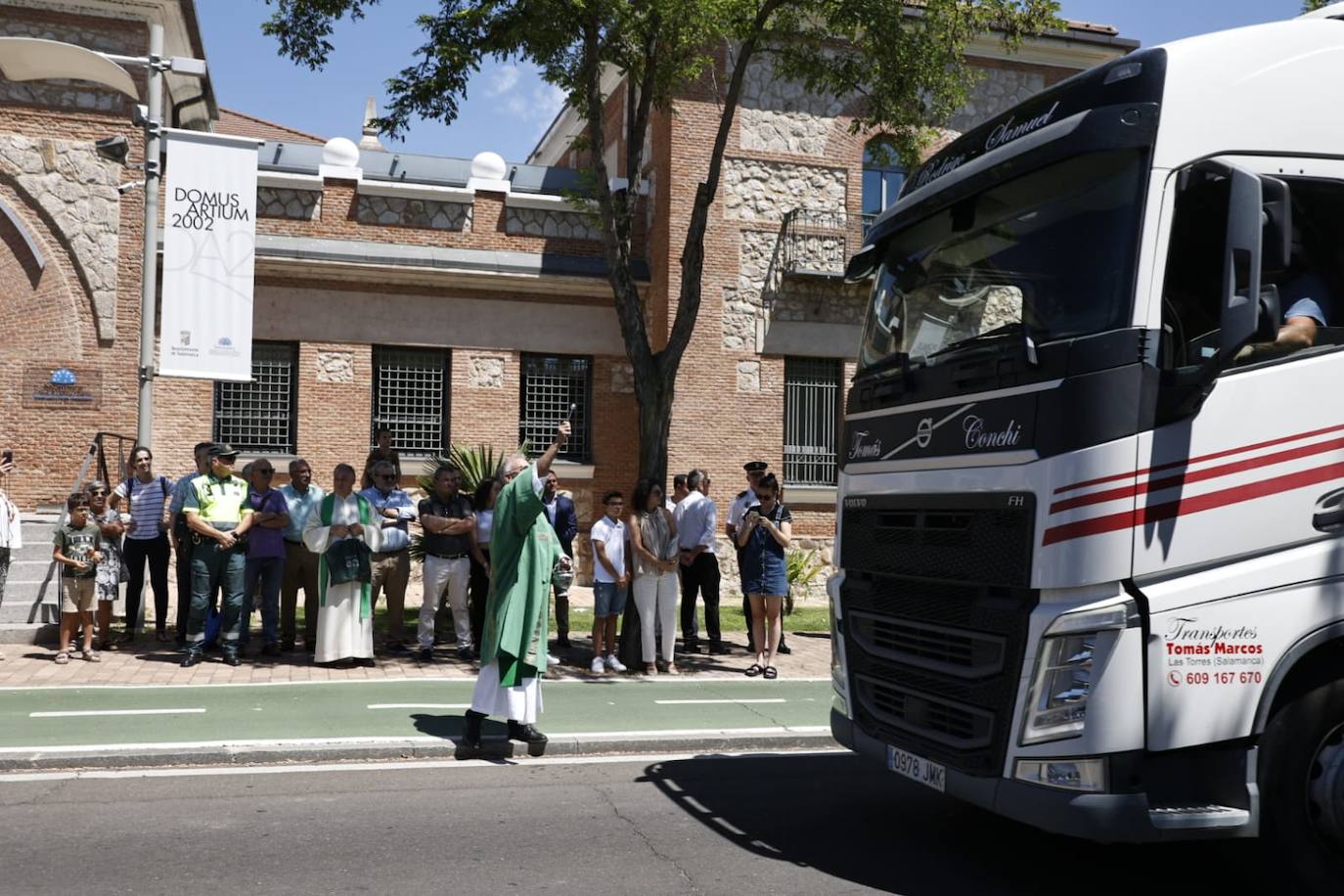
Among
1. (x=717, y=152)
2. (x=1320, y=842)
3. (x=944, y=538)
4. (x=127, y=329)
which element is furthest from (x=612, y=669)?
(x=127, y=329)

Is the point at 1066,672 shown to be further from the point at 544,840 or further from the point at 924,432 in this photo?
the point at 544,840

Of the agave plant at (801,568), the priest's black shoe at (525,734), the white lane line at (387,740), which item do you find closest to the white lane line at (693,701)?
the white lane line at (387,740)

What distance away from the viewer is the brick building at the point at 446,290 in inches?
660

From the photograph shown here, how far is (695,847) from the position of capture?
595 cm

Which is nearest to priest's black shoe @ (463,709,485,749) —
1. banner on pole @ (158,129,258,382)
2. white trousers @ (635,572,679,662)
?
white trousers @ (635,572,679,662)

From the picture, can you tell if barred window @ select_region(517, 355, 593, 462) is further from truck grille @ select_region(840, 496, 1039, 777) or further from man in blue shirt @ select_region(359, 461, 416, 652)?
truck grille @ select_region(840, 496, 1039, 777)

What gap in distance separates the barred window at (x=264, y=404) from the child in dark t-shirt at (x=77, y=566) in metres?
6.61

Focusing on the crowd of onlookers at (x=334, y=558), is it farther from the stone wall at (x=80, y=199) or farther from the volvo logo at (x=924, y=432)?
the volvo logo at (x=924, y=432)

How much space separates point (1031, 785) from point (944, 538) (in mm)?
1143

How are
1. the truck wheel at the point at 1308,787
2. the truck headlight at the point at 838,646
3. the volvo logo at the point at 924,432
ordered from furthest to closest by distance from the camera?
the truck headlight at the point at 838,646 < the volvo logo at the point at 924,432 < the truck wheel at the point at 1308,787

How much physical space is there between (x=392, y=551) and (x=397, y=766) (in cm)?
453

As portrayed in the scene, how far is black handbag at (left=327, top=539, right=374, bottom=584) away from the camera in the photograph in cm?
A: 1127

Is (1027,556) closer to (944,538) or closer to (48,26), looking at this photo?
(944,538)

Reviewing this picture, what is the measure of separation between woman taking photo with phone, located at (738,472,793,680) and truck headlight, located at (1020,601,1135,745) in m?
6.62
